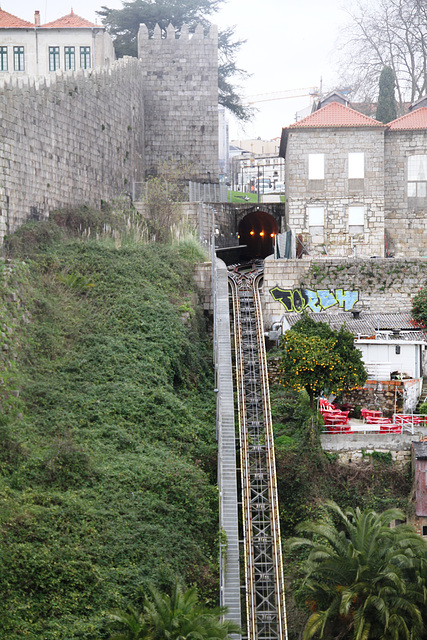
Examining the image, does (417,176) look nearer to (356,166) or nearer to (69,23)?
(356,166)

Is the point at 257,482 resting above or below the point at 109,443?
below

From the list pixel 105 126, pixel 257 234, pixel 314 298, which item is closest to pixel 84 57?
pixel 257 234

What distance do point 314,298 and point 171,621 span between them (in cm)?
1868

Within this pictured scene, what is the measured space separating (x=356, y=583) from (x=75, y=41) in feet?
112

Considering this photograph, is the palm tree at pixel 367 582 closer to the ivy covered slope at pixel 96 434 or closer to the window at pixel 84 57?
the ivy covered slope at pixel 96 434

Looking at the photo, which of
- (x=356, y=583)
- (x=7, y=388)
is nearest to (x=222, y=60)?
(x=7, y=388)

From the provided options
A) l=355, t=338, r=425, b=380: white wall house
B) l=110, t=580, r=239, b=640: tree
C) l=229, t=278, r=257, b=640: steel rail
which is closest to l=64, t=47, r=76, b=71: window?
l=229, t=278, r=257, b=640: steel rail

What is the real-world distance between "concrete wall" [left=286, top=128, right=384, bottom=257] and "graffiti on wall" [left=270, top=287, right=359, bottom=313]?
4.51 m

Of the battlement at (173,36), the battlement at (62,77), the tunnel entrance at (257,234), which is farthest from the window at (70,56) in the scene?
the tunnel entrance at (257,234)

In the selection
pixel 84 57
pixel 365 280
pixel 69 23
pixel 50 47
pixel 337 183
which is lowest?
pixel 365 280

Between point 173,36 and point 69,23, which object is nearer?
point 173,36

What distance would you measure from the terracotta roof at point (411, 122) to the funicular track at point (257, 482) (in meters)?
11.2

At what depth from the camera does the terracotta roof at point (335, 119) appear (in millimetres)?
38062

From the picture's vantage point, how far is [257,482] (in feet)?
82.9
